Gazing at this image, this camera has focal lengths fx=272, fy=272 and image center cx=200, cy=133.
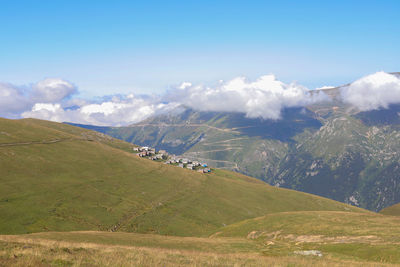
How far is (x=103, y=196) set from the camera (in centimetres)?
13050

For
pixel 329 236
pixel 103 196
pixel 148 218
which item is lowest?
pixel 148 218

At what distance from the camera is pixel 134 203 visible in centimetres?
13238

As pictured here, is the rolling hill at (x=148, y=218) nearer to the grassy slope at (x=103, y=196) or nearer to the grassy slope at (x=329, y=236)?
the grassy slope at (x=329, y=236)

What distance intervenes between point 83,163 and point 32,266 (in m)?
157

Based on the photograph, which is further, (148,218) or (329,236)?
(148,218)

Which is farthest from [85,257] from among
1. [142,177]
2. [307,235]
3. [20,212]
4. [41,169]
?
[142,177]

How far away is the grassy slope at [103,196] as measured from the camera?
10356 cm

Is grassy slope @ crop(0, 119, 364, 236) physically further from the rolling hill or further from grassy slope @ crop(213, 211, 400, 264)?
grassy slope @ crop(213, 211, 400, 264)

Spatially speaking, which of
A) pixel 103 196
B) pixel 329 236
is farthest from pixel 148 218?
pixel 329 236

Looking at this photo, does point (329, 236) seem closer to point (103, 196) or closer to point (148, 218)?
point (148, 218)

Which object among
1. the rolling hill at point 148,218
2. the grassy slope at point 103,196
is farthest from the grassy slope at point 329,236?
the grassy slope at point 103,196

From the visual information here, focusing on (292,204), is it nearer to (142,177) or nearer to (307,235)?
(142,177)

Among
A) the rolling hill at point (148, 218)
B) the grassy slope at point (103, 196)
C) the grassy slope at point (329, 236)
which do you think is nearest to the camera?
the rolling hill at point (148, 218)

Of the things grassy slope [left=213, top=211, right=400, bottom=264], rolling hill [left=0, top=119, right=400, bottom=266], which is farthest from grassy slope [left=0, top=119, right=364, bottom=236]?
grassy slope [left=213, top=211, right=400, bottom=264]
